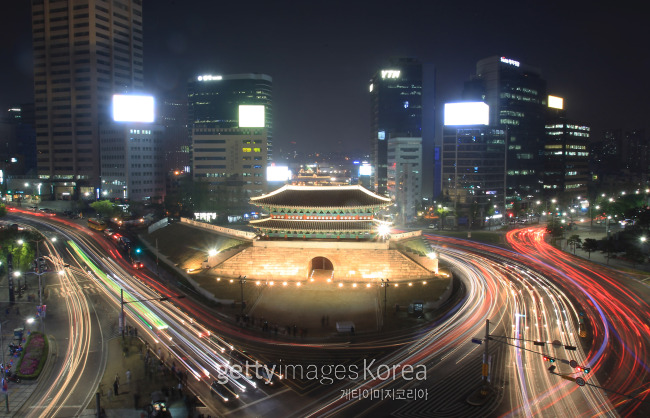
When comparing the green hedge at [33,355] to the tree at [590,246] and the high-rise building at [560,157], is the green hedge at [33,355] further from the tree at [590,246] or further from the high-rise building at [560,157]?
the high-rise building at [560,157]

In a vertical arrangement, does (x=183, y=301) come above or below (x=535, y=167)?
below

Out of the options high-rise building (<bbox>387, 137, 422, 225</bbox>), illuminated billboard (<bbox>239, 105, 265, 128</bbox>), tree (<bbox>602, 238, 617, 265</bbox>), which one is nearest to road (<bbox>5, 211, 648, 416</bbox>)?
tree (<bbox>602, 238, 617, 265</bbox>)

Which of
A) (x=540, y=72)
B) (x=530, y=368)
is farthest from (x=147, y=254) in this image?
(x=540, y=72)

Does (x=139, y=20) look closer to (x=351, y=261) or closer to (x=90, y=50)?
(x=90, y=50)

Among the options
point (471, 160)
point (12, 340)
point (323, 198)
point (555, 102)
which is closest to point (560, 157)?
point (555, 102)

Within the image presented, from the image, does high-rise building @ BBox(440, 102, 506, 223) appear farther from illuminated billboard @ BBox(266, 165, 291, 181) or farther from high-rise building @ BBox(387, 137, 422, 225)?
illuminated billboard @ BBox(266, 165, 291, 181)
